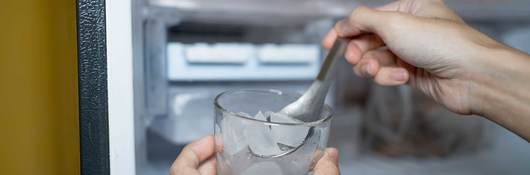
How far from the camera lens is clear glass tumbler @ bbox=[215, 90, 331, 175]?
0.47m

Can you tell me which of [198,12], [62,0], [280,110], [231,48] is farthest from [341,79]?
[62,0]

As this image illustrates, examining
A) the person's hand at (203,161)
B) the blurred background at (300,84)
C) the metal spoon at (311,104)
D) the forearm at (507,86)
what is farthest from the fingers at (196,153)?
the forearm at (507,86)

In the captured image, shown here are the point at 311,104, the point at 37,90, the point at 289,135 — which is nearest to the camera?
the point at 289,135

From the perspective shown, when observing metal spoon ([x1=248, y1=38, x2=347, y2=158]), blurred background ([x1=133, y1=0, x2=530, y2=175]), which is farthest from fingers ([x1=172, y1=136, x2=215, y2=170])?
blurred background ([x1=133, y1=0, x2=530, y2=175])

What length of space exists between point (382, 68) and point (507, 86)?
0.20m

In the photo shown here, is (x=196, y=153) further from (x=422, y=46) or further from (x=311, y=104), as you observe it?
(x=422, y=46)

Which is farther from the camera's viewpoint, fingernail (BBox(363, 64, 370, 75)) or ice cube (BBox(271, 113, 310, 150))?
fingernail (BBox(363, 64, 370, 75))

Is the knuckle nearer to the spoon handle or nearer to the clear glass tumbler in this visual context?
the spoon handle

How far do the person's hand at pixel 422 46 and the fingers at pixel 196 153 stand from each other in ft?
0.91

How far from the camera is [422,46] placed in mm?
620

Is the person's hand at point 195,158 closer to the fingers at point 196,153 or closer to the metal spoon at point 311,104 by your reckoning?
the fingers at point 196,153

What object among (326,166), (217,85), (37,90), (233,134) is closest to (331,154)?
(326,166)

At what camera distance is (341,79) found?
1189 mm

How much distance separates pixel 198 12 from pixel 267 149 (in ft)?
1.30
